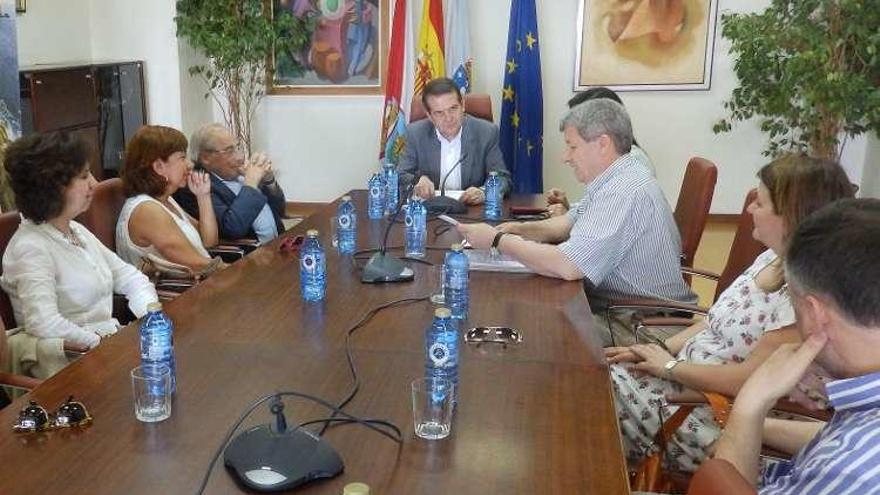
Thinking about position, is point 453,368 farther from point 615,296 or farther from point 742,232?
point 742,232

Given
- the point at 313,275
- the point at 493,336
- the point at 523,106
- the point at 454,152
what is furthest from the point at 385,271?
the point at 523,106

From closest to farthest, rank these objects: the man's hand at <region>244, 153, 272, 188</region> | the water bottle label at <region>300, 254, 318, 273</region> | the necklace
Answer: the water bottle label at <region>300, 254, 318, 273</region> → the necklace → the man's hand at <region>244, 153, 272, 188</region>

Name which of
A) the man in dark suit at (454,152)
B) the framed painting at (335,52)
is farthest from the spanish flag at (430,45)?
the man in dark suit at (454,152)

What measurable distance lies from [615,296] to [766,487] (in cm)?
134

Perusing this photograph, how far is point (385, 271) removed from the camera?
224cm

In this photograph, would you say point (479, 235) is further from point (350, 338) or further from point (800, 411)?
point (800, 411)

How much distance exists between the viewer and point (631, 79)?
17.9ft

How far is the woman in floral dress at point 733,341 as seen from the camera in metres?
1.75

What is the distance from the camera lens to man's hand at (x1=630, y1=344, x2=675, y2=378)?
1991 mm

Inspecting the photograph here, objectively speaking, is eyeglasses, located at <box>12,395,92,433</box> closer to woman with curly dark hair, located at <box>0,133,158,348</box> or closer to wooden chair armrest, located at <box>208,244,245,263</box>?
woman with curly dark hair, located at <box>0,133,158,348</box>

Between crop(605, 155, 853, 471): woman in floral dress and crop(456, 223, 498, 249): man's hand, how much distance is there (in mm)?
593

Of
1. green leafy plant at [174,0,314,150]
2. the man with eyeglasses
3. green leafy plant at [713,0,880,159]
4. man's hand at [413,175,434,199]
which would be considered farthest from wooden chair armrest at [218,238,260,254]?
green leafy plant at [713,0,880,159]

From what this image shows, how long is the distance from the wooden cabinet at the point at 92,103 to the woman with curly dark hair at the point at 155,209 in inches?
45.9

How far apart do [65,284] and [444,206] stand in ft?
4.98
